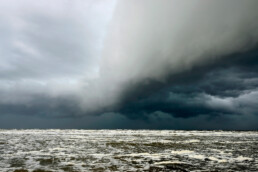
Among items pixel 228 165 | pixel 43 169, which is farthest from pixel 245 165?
pixel 43 169

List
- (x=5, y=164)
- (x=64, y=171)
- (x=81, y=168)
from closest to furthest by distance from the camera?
(x=64, y=171) < (x=81, y=168) < (x=5, y=164)

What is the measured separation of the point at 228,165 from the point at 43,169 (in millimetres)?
16000

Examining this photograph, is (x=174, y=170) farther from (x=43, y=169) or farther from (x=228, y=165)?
(x=43, y=169)

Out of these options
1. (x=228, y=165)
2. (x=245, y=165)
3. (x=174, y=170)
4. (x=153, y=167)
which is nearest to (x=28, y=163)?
(x=153, y=167)

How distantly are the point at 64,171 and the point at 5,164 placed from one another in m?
6.51

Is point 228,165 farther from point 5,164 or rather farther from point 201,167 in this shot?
point 5,164

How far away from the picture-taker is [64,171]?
17719 mm

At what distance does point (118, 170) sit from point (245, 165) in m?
11.3

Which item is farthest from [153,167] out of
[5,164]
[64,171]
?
[5,164]

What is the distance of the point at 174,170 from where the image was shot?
17922mm

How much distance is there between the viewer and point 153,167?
1912 centimetres

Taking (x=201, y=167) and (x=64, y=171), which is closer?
(x=64, y=171)

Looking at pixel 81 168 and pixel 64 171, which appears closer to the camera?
pixel 64 171

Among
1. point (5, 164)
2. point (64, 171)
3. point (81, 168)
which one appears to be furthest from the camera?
point (5, 164)
